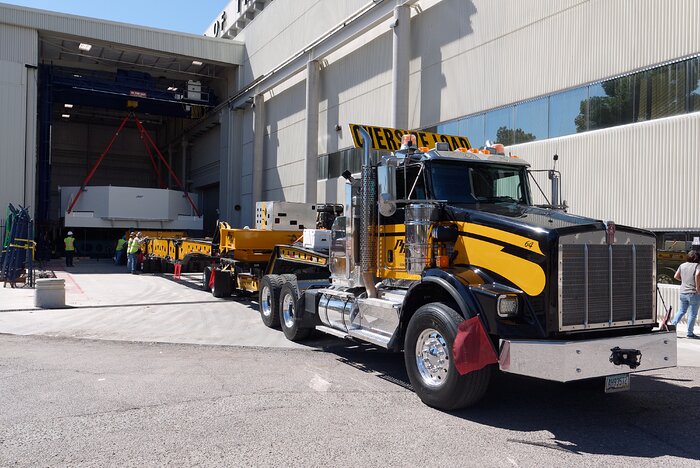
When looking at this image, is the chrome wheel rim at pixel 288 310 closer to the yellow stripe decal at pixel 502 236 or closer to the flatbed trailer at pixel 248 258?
the flatbed trailer at pixel 248 258

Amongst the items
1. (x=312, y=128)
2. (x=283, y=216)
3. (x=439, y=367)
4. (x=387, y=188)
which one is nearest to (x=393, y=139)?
(x=387, y=188)

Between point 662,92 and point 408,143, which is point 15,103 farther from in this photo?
point 662,92

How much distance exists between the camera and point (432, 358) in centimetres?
612

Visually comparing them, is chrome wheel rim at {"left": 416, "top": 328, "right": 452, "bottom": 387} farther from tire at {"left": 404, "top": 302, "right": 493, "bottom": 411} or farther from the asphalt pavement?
the asphalt pavement

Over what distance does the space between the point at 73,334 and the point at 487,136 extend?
37.8 ft

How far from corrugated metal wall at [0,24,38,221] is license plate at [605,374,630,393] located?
30.6 metres

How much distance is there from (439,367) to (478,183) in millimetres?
2395

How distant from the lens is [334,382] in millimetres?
7145

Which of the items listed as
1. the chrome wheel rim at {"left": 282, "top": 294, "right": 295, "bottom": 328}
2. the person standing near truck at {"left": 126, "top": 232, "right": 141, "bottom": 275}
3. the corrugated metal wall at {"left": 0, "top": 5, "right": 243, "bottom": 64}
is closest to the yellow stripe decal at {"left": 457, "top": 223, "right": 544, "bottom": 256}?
the chrome wheel rim at {"left": 282, "top": 294, "right": 295, "bottom": 328}

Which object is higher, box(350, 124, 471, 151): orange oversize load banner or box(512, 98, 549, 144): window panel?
box(512, 98, 549, 144): window panel

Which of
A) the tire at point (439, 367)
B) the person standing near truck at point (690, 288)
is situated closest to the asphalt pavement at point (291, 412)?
the tire at point (439, 367)

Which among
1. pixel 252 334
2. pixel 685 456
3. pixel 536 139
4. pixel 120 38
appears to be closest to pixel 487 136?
pixel 536 139

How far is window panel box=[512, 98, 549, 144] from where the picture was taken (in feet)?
47.7

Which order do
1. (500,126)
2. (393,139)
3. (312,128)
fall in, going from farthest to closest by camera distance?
(312,128), (500,126), (393,139)
